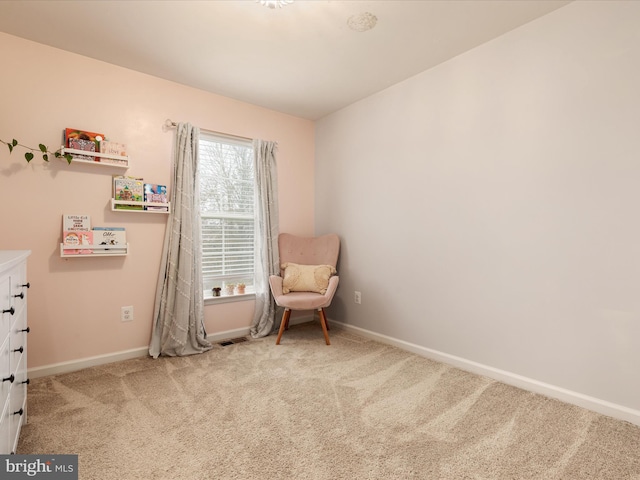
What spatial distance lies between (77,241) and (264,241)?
1.55 m

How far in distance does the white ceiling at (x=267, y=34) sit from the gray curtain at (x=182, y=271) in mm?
664

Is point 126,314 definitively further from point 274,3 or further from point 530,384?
point 530,384

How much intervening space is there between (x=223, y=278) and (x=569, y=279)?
111 inches

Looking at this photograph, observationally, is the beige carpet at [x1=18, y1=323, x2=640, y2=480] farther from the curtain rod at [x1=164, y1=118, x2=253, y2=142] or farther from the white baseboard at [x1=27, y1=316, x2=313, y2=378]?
the curtain rod at [x1=164, y1=118, x2=253, y2=142]

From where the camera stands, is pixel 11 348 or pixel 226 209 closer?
pixel 11 348

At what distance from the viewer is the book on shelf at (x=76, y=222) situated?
92.9 inches

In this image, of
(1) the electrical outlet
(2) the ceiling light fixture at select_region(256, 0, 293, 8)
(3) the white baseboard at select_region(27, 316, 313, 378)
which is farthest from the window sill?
(2) the ceiling light fixture at select_region(256, 0, 293, 8)

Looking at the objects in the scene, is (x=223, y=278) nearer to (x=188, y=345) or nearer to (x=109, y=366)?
(x=188, y=345)

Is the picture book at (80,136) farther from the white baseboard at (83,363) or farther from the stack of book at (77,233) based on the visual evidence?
the white baseboard at (83,363)

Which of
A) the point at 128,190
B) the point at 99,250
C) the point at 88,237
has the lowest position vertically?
the point at 99,250

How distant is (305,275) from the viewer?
3.23m

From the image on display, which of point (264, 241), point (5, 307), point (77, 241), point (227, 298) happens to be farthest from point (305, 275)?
point (5, 307)

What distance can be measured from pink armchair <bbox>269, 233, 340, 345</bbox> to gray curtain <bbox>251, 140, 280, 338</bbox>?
0.47 ft

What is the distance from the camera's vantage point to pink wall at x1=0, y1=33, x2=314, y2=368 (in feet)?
7.31
